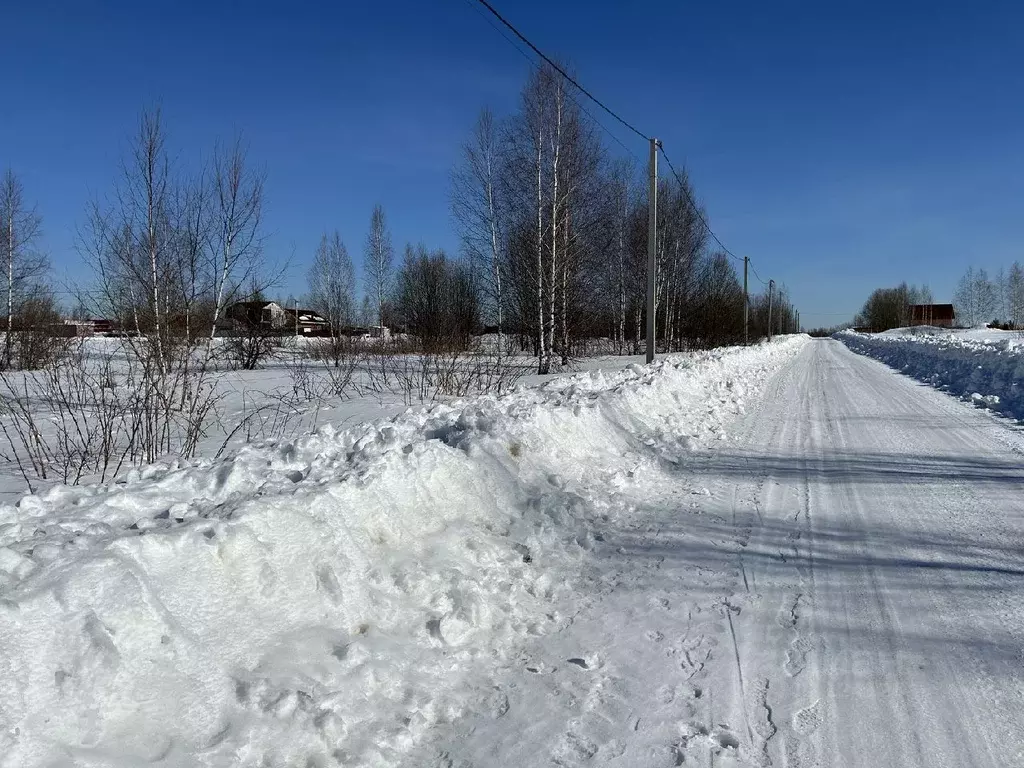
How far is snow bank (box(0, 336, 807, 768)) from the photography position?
214cm

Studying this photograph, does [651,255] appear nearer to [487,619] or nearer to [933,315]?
[487,619]

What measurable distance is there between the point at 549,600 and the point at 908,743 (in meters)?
1.72

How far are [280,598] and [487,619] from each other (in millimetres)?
1009

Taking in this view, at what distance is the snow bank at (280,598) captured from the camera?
2.14m

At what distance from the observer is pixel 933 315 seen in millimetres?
119062

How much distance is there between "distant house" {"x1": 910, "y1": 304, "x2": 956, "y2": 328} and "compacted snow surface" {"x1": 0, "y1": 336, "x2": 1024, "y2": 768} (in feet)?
385

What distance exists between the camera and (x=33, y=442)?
731cm

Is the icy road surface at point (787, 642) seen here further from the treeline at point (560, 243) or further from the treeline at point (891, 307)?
the treeline at point (891, 307)

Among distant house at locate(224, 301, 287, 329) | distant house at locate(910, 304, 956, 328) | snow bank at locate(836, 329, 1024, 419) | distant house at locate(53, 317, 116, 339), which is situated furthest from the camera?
distant house at locate(910, 304, 956, 328)

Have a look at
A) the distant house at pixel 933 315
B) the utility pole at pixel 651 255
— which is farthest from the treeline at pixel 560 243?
the distant house at pixel 933 315

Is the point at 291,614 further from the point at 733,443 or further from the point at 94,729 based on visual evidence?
the point at 733,443

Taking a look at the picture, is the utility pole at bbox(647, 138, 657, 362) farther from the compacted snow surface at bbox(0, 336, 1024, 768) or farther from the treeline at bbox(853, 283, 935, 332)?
the treeline at bbox(853, 283, 935, 332)

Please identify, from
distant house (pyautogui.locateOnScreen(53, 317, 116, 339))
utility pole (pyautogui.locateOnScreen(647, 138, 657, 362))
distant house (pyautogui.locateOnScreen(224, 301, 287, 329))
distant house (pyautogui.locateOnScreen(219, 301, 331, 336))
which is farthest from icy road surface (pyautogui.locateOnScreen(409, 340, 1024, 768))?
distant house (pyautogui.locateOnScreen(224, 301, 287, 329))

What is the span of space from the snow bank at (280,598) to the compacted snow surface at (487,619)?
11 millimetres
